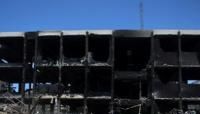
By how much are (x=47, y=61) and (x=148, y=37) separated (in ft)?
39.5

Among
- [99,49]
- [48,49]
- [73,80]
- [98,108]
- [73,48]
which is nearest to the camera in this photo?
[73,80]

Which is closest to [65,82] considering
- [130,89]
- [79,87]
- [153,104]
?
[79,87]

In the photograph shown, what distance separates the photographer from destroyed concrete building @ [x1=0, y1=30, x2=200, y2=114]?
48.3 meters

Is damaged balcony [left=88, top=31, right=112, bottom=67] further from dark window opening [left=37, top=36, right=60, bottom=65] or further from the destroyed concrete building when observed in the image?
dark window opening [left=37, top=36, right=60, bottom=65]

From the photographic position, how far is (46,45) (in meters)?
52.4

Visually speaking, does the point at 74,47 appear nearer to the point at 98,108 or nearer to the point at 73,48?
the point at 73,48

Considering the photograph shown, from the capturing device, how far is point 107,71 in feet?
166

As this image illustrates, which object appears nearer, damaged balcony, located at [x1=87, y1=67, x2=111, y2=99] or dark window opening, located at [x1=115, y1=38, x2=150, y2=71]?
damaged balcony, located at [x1=87, y1=67, x2=111, y2=99]

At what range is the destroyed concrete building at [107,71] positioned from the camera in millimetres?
48312

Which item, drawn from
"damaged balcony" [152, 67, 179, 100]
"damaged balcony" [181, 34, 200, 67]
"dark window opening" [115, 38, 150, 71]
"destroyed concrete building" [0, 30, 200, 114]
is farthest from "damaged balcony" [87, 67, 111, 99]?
"damaged balcony" [181, 34, 200, 67]

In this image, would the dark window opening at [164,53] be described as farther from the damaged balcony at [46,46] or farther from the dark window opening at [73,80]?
the damaged balcony at [46,46]

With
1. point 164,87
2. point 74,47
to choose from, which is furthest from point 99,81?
point 164,87

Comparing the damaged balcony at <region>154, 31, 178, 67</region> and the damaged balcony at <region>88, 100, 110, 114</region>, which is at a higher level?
the damaged balcony at <region>154, 31, 178, 67</region>

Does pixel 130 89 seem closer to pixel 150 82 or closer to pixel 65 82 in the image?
pixel 150 82
